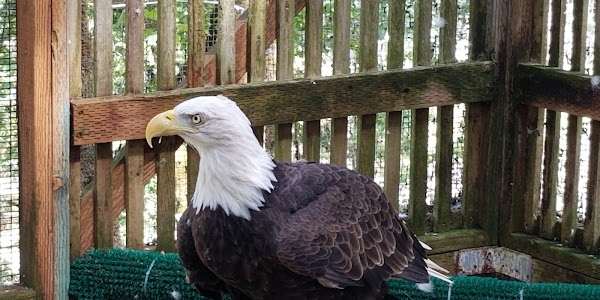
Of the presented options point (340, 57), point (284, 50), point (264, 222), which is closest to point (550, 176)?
point (340, 57)

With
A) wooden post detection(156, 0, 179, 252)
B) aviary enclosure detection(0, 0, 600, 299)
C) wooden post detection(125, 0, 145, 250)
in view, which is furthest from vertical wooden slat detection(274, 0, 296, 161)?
wooden post detection(125, 0, 145, 250)

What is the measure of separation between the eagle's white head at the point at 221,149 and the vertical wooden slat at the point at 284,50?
1.35m

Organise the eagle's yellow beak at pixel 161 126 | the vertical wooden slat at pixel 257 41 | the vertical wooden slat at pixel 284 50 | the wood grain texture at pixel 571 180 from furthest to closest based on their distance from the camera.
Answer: the wood grain texture at pixel 571 180 → the vertical wooden slat at pixel 284 50 → the vertical wooden slat at pixel 257 41 → the eagle's yellow beak at pixel 161 126

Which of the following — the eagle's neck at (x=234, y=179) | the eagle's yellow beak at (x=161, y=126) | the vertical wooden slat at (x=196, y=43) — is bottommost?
the eagle's neck at (x=234, y=179)

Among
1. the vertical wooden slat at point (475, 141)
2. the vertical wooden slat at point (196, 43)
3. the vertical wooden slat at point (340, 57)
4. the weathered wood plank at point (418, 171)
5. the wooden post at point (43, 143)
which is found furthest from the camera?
the vertical wooden slat at point (475, 141)

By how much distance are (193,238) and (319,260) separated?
20.5 inches

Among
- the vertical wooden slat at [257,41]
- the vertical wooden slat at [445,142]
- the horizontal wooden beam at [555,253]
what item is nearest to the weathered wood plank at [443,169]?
the vertical wooden slat at [445,142]

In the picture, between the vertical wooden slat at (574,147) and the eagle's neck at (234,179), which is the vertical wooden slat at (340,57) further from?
the eagle's neck at (234,179)

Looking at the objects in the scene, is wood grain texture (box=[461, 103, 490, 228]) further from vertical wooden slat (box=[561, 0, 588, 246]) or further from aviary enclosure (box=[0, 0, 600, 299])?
vertical wooden slat (box=[561, 0, 588, 246])

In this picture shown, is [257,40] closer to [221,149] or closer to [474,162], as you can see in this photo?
[221,149]

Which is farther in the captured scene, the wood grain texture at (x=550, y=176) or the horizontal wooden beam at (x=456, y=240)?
the horizontal wooden beam at (x=456, y=240)

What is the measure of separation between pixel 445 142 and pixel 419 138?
19cm

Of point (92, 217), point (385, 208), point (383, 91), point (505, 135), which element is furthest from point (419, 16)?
point (92, 217)

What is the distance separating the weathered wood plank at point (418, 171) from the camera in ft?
19.9
